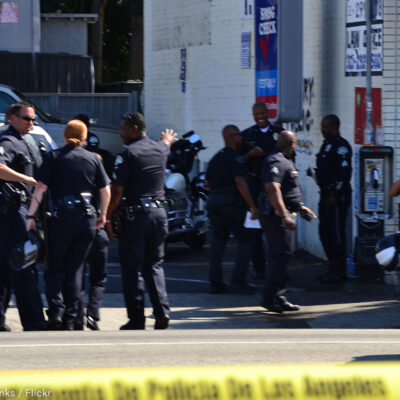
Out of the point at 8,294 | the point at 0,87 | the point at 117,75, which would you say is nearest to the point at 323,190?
the point at 8,294

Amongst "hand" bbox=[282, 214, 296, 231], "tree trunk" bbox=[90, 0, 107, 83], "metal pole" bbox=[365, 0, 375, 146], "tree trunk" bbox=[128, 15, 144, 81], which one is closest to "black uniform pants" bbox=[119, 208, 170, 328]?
"hand" bbox=[282, 214, 296, 231]

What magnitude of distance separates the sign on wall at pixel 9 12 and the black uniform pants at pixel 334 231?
66.0 ft

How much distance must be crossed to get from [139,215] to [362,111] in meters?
4.60

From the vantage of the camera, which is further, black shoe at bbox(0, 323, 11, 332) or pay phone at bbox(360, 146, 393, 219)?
pay phone at bbox(360, 146, 393, 219)

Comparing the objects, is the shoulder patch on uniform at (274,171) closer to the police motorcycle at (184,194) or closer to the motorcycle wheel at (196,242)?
the police motorcycle at (184,194)

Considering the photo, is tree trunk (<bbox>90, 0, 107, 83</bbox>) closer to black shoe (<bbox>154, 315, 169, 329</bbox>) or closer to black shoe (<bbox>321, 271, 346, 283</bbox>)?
black shoe (<bbox>321, 271, 346, 283</bbox>)

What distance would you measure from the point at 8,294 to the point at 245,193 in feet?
9.52

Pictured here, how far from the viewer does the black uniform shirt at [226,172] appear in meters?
11.4

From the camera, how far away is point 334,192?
12023 millimetres

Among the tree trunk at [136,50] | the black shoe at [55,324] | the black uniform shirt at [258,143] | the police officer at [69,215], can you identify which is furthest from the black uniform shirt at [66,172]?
the tree trunk at [136,50]

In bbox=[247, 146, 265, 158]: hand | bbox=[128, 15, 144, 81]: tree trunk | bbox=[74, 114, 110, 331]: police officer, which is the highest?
bbox=[128, 15, 144, 81]: tree trunk

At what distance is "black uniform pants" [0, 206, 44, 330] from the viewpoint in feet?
30.1

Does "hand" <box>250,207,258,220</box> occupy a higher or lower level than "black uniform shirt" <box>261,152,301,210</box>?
lower

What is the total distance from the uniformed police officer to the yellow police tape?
21.6ft
